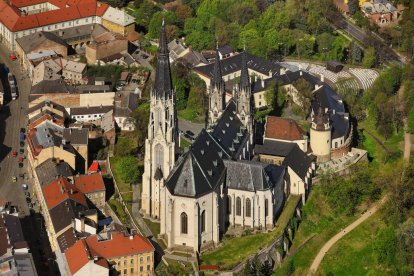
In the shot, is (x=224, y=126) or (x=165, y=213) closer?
(x=165, y=213)

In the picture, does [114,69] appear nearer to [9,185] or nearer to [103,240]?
[9,185]

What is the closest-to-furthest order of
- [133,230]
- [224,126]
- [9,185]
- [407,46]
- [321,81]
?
[133,230], [224,126], [9,185], [321,81], [407,46]

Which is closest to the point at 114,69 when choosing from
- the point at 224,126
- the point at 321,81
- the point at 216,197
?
the point at 321,81

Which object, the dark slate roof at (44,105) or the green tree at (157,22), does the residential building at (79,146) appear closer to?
the dark slate roof at (44,105)

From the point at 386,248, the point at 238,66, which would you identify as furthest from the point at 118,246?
the point at 238,66

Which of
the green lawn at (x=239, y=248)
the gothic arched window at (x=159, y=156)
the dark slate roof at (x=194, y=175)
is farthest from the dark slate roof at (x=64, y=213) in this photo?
the green lawn at (x=239, y=248)

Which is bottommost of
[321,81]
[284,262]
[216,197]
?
[284,262]
